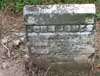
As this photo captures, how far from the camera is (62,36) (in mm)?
3217

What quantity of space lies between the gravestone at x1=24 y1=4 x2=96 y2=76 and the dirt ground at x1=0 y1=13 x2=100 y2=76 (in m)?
0.40

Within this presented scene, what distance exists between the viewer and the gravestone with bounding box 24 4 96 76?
310cm

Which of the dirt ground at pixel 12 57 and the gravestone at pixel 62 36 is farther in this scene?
the dirt ground at pixel 12 57

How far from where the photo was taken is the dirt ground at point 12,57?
12.0 feet

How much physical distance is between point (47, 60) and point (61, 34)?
0.38m

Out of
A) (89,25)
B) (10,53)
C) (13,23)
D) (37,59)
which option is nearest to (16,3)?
(13,23)

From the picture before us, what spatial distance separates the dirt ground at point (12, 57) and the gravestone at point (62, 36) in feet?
1.32

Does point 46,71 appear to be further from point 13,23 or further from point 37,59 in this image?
point 13,23

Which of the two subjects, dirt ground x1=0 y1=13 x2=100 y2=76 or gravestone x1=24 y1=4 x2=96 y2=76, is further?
dirt ground x1=0 y1=13 x2=100 y2=76

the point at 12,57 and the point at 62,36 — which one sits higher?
the point at 62,36

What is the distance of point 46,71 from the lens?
3.44 metres

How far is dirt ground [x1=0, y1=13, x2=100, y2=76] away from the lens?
3.66m

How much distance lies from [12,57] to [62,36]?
37.6 inches

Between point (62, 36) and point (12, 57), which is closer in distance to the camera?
point (62, 36)
